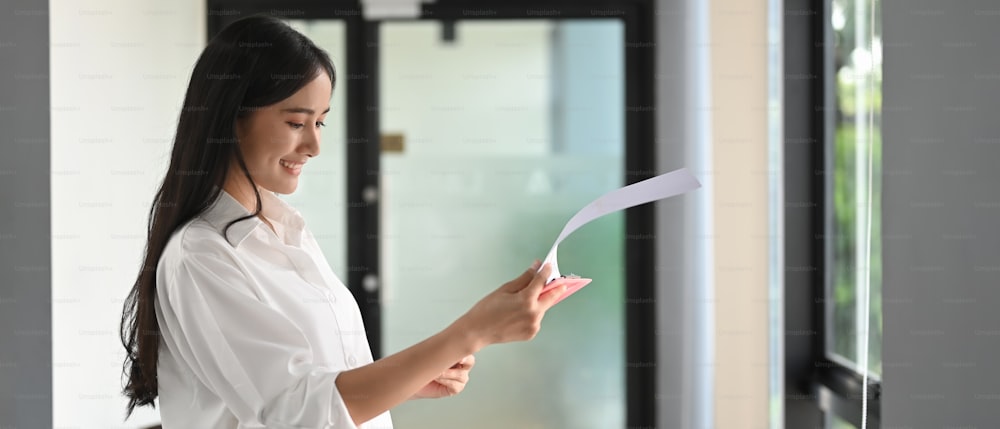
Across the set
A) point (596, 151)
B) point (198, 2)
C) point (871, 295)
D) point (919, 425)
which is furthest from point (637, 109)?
point (919, 425)

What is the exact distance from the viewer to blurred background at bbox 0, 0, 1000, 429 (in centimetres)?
107

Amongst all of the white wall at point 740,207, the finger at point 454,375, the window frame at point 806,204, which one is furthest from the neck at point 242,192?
the white wall at point 740,207

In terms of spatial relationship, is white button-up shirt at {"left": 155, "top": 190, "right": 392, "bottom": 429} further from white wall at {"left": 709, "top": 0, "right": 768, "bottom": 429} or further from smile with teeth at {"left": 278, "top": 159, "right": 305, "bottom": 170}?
white wall at {"left": 709, "top": 0, "right": 768, "bottom": 429}

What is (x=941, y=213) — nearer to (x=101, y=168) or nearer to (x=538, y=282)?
(x=538, y=282)

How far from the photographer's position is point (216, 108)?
0.88 meters

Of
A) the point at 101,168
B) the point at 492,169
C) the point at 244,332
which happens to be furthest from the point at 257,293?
the point at 492,169

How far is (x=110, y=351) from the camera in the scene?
1.89 meters

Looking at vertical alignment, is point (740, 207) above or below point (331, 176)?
below

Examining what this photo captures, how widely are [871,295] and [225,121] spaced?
52.7 inches

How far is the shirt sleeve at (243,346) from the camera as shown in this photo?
810 millimetres

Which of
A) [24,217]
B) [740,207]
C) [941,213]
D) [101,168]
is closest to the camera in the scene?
[941,213]

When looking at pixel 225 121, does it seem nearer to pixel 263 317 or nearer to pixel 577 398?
pixel 263 317

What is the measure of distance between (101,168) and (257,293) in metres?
1.23

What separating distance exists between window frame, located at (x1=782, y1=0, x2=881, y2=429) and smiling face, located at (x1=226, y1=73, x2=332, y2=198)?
1.30 m
